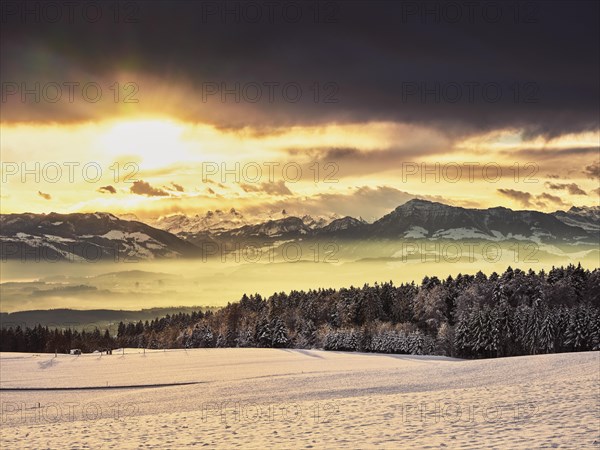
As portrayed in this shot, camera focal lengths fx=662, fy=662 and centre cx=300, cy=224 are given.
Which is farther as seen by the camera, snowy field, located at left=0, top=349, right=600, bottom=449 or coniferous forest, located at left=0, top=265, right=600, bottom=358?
coniferous forest, located at left=0, top=265, right=600, bottom=358

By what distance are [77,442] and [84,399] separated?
82.6 feet

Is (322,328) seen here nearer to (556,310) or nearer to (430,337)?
(430,337)

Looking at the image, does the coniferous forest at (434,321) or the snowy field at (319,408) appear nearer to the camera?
the snowy field at (319,408)

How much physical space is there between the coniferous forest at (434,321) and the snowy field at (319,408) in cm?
5241

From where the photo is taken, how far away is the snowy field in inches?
1201

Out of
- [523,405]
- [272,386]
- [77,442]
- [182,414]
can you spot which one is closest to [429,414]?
[523,405]

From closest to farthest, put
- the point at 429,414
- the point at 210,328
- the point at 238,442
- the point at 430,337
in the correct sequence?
the point at 238,442
the point at 429,414
the point at 430,337
the point at 210,328

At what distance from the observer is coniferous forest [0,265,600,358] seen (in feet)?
383

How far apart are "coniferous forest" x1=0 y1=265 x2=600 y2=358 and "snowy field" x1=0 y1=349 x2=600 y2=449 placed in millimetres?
52408

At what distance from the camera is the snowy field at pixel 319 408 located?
30500 mm

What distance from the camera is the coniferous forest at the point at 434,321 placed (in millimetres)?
116812

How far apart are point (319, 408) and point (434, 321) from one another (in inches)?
4359

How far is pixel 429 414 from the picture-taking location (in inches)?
1410

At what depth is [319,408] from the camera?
40406 millimetres
